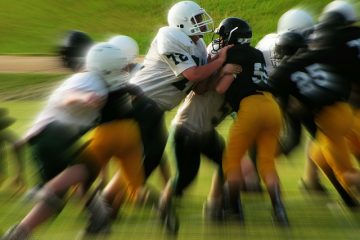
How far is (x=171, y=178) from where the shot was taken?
7070 mm

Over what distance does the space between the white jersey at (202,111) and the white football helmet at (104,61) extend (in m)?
1.10

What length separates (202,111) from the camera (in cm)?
666

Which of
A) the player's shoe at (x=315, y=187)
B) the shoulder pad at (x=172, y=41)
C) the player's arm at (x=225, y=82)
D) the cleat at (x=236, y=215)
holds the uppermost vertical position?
the shoulder pad at (x=172, y=41)

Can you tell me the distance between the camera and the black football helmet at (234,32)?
6.50 metres

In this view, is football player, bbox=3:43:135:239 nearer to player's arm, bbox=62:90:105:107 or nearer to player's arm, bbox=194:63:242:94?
player's arm, bbox=62:90:105:107

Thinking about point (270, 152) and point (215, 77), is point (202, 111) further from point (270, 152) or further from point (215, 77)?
point (270, 152)

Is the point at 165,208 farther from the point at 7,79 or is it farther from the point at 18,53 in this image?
the point at 18,53

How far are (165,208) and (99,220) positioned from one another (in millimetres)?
741

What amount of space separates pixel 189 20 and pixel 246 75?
788 millimetres

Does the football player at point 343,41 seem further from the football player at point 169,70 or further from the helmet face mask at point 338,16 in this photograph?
the football player at point 169,70

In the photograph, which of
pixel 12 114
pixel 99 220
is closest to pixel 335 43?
pixel 99 220

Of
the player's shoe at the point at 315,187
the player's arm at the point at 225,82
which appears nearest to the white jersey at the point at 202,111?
the player's arm at the point at 225,82

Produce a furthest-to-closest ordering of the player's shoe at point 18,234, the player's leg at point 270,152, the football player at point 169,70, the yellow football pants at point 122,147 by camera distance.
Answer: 1. the football player at point 169,70
2. the player's leg at point 270,152
3. the yellow football pants at point 122,147
4. the player's shoe at point 18,234

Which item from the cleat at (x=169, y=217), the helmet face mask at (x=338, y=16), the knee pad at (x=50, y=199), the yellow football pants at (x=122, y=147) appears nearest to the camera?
the knee pad at (x=50, y=199)
